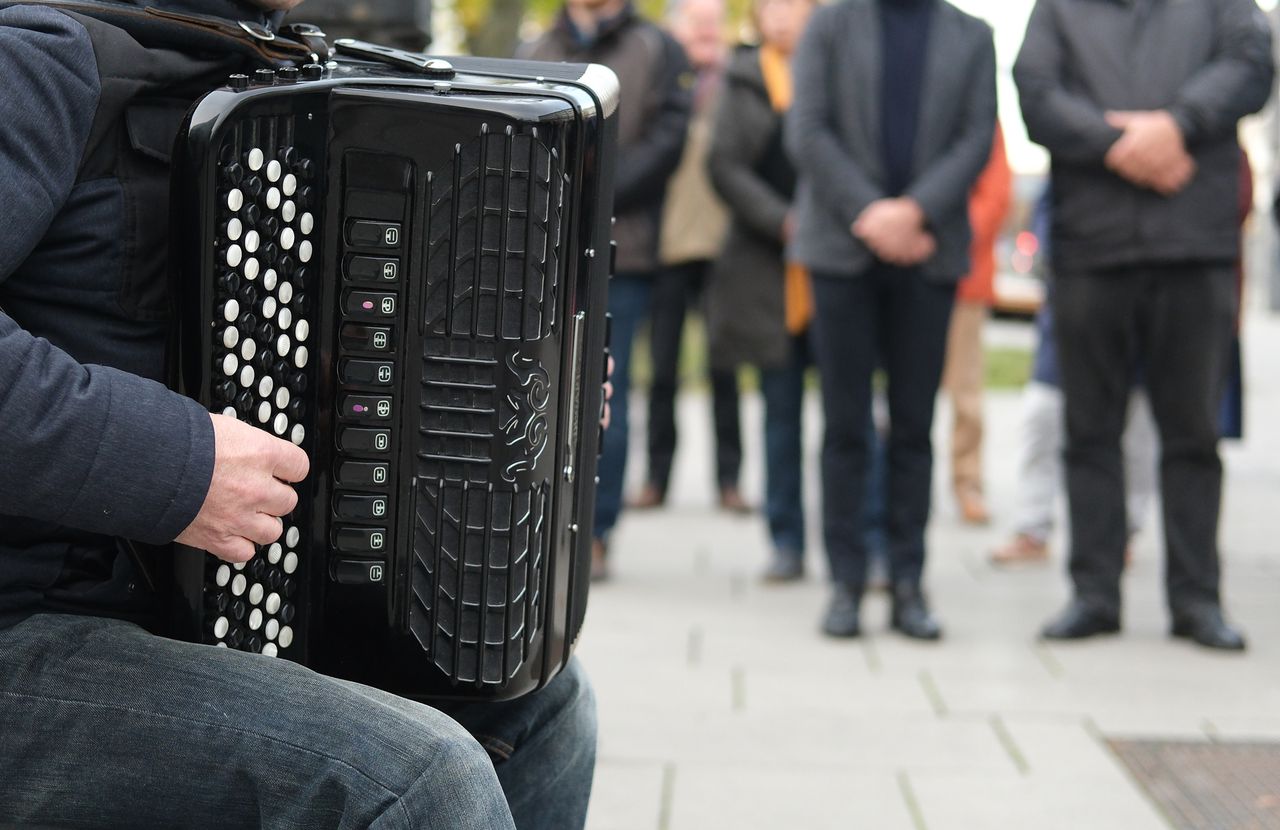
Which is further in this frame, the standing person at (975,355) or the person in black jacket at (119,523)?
the standing person at (975,355)

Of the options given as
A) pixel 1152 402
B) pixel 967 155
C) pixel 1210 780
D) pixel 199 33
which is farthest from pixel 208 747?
pixel 1152 402

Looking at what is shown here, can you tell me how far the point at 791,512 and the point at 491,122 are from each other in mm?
3971

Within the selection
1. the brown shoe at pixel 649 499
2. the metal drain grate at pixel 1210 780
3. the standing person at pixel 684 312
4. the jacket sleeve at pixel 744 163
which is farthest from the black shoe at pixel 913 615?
the brown shoe at pixel 649 499

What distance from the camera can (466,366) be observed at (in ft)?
6.41

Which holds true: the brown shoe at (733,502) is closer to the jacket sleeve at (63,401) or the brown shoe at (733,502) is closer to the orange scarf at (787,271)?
the orange scarf at (787,271)

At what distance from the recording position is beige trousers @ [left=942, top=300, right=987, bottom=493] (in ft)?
23.0

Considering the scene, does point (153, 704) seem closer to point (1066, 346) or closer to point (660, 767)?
point (660, 767)

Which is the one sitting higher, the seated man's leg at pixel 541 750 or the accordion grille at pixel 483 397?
the accordion grille at pixel 483 397

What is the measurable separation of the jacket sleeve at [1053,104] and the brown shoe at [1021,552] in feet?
5.86

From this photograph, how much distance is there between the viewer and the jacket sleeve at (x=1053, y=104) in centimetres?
466

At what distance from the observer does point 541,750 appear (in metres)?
2.23

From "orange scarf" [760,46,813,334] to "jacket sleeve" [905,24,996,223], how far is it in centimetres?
107

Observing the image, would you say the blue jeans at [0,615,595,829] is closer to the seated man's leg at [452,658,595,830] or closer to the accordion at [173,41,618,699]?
the accordion at [173,41,618,699]

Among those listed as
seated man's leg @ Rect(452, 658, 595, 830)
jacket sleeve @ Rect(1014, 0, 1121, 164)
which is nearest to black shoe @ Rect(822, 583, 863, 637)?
jacket sleeve @ Rect(1014, 0, 1121, 164)
